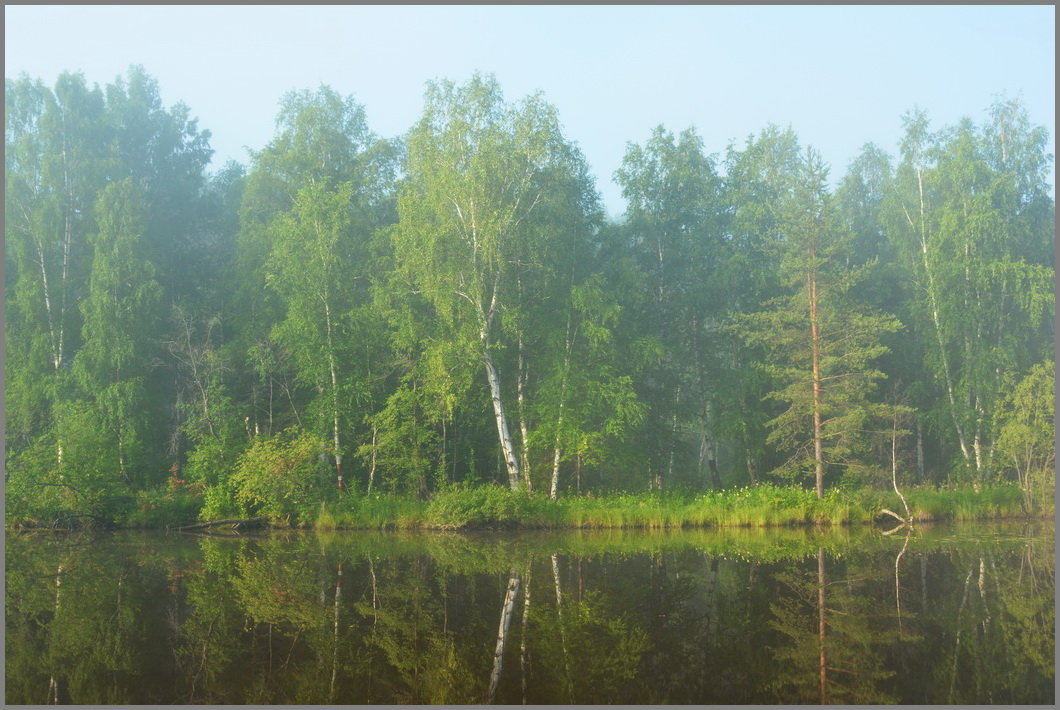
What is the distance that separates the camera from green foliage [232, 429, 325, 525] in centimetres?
2261

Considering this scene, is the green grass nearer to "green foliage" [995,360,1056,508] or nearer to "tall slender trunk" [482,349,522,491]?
"tall slender trunk" [482,349,522,491]

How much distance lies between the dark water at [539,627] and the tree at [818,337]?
24.4 feet

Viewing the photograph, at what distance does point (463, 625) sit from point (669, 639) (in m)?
2.54

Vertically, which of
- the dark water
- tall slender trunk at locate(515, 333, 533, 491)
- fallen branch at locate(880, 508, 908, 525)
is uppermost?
tall slender trunk at locate(515, 333, 533, 491)

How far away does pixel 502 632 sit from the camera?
9578 mm

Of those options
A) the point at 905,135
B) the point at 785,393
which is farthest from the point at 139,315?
the point at 905,135

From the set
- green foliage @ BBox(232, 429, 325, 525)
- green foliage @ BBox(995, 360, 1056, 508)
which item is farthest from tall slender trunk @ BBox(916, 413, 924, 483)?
green foliage @ BBox(232, 429, 325, 525)

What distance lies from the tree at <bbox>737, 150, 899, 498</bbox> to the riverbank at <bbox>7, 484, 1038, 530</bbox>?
1.18 m

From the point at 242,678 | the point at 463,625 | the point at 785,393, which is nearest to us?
the point at 242,678

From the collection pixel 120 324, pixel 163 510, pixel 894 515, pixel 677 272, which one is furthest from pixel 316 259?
pixel 894 515

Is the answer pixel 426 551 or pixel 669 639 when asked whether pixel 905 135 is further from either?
pixel 669 639

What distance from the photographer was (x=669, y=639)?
9164 millimetres

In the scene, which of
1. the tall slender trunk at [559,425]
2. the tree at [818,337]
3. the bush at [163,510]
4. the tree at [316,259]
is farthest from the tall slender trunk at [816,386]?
the bush at [163,510]

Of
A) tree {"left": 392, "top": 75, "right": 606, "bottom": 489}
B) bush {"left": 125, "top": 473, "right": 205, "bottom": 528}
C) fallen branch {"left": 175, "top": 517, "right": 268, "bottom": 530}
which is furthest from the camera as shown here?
tree {"left": 392, "top": 75, "right": 606, "bottom": 489}
